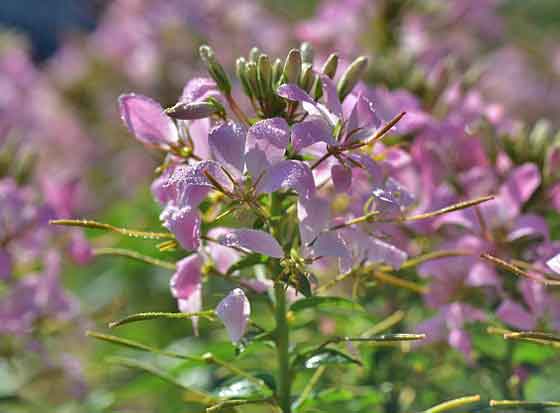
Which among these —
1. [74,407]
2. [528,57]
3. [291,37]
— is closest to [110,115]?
[291,37]

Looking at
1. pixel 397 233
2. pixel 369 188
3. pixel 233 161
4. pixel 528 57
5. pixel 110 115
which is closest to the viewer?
pixel 233 161

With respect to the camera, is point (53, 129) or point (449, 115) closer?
point (449, 115)

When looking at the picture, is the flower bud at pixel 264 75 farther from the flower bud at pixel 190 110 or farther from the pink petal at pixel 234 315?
Result: the pink petal at pixel 234 315

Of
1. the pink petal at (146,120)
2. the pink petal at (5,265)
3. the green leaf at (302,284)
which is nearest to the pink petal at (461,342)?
the green leaf at (302,284)

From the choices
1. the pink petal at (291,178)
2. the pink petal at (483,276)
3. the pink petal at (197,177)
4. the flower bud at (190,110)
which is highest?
the flower bud at (190,110)

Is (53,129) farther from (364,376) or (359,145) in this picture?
(359,145)

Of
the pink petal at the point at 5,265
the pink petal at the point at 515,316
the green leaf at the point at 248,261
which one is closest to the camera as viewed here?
the green leaf at the point at 248,261

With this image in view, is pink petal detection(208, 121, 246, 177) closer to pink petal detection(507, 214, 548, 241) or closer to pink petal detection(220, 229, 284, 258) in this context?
pink petal detection(220, 229, 284, 258)
